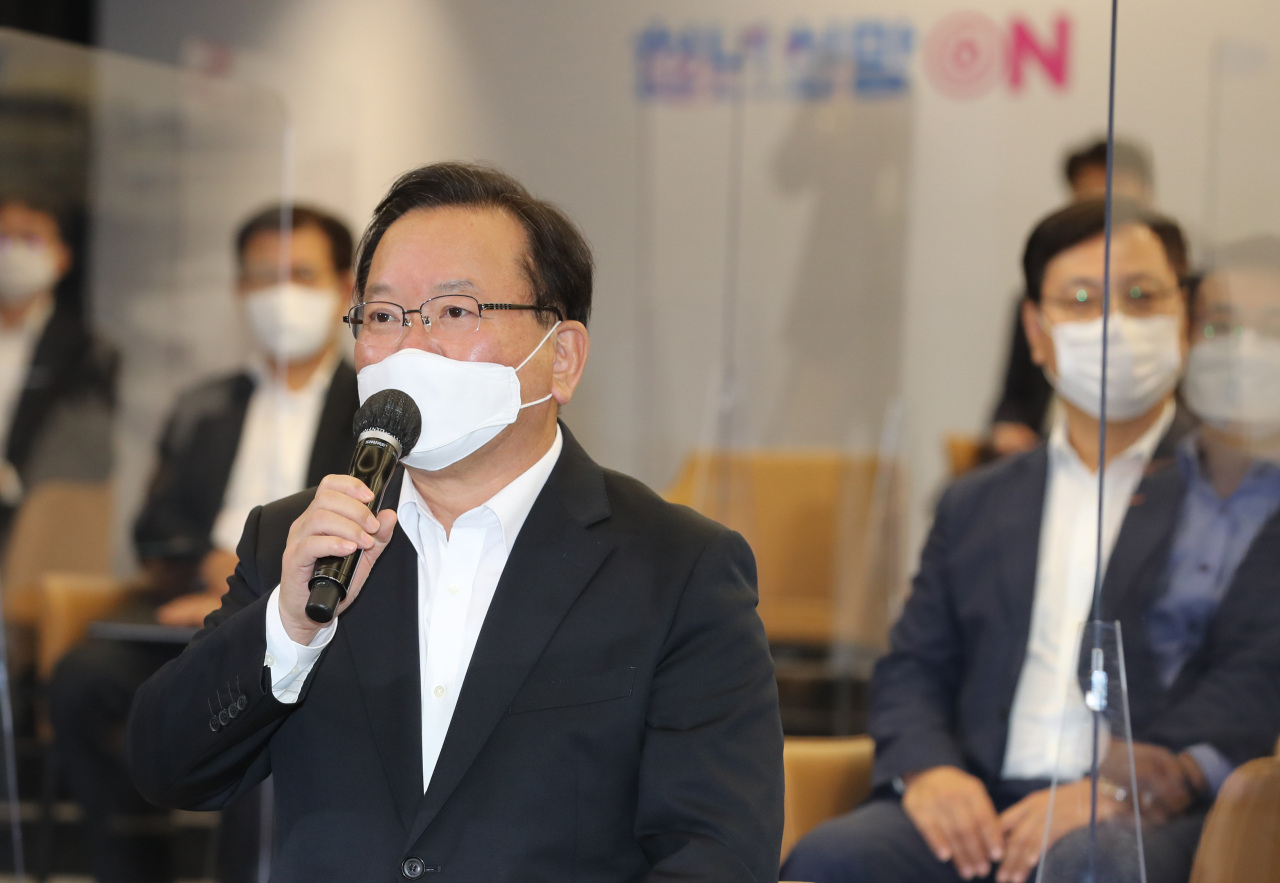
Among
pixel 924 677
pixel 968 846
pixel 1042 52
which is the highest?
pixel 1042 52

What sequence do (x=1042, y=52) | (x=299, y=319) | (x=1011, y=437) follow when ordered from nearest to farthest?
(x=299, y=319) < (x=1011, y=437) < (x=1042, y=52)

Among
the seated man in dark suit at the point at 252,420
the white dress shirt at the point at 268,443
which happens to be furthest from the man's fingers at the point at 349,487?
the white dress shirt at the point at 268,443

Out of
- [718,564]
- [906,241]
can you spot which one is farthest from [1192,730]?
[906,241]

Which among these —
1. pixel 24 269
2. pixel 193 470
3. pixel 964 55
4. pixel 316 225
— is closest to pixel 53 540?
pixel 193 470

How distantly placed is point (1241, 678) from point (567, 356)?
43.1 inches

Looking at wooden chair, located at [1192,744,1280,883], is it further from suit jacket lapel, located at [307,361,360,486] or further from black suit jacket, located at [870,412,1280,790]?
suit jacket lapel, located at [307,361,360,486]

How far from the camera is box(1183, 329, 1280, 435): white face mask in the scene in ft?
6.28

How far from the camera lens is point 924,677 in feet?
8.50

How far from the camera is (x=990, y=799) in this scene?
8.00 feet

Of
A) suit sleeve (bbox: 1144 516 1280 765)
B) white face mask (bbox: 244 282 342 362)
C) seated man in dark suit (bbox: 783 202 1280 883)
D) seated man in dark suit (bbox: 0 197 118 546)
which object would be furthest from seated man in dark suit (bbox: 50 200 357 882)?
suit sleeve (bbox: 1144 516 1280 765)

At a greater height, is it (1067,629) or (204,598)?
(1067,629)

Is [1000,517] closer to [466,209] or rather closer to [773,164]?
[466,209]

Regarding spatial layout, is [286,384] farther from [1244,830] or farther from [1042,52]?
[1042,52]

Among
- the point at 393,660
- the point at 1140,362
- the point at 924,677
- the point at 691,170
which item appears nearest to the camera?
the point at 393,660
